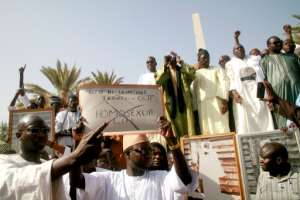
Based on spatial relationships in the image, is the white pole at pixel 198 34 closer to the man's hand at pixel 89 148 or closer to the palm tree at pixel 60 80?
the man's hand at pixel 89 148

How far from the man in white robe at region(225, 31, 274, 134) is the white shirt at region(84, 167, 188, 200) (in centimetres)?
341

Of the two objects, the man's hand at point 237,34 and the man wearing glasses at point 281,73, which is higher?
the man's hand at point 237,34

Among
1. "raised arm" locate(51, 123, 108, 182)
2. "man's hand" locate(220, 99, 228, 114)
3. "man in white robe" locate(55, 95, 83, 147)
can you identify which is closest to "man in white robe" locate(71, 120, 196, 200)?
"raised arm" locate(51, 123, 108, 182)

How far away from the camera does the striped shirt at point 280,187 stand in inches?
112

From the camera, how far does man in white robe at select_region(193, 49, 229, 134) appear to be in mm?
6261

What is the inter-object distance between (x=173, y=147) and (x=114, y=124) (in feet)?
5.75

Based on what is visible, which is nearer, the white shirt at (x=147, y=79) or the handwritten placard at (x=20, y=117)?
the handwritten placard at (x=20, y=117)

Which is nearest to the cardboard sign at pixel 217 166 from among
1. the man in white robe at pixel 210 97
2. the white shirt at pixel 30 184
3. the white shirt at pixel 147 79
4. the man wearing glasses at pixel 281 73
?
the man wearing glasses at pixel 281 73

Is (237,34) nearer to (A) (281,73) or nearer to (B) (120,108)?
(A) (281,73)

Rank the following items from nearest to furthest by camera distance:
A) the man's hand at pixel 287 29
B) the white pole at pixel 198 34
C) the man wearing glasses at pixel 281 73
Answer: the man wearing glasses at pixel 281 73 → the man's hand at pixel 287 29 → the white pole at pixel 198 34

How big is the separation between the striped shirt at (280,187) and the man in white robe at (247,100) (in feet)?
10.0

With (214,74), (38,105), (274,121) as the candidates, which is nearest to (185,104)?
(214,74)

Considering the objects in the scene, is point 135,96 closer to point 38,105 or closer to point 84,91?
point 84,91

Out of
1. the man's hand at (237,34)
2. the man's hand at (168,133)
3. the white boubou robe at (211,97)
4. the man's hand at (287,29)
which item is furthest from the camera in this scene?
the man's hand at (237,34)
